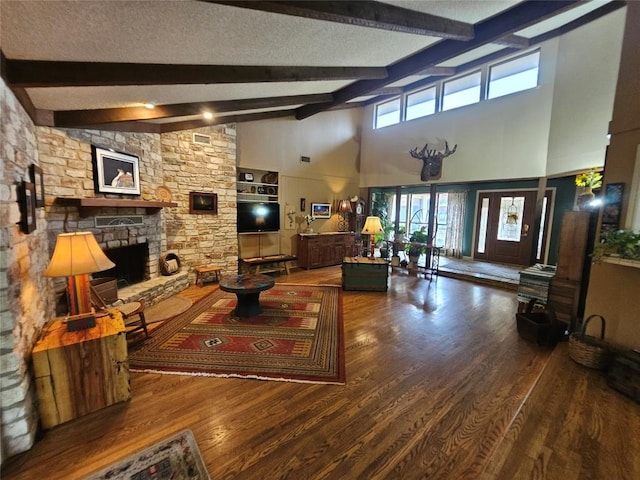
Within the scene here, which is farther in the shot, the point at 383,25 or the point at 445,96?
the point at 445,96

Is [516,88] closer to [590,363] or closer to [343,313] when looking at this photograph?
[590,363]

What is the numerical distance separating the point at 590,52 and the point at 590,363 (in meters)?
4.78

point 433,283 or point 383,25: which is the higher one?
point 383,25

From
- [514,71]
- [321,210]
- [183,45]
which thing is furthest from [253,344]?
[514,71]

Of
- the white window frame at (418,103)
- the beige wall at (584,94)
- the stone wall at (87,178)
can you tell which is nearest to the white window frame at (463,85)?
the white window frame at (418,103)

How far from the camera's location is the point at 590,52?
4160 millimetres

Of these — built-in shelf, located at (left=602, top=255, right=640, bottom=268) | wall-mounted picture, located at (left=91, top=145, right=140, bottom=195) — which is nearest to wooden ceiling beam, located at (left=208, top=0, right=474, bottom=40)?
built-in shelf, located at (left=602, top=255, right=640, bottom=268)

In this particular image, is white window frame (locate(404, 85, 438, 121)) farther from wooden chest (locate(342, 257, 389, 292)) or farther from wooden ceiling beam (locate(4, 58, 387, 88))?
wooden ceiling beam (locate(4, 58, 387, 88))

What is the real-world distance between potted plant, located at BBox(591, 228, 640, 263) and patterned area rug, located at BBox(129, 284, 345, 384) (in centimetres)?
262

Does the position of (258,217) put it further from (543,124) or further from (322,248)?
(543,124)

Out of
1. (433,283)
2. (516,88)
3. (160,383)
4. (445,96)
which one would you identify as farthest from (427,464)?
(445,96)

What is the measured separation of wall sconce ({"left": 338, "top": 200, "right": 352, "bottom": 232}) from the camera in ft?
25.3

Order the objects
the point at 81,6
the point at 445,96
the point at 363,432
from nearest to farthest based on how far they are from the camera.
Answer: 1. the point at 81,6
2. the point at 363,432
3. the point at 445,96

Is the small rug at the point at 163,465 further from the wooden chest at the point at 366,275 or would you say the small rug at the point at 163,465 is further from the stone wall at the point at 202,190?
the stone wall at the point at 202,190
